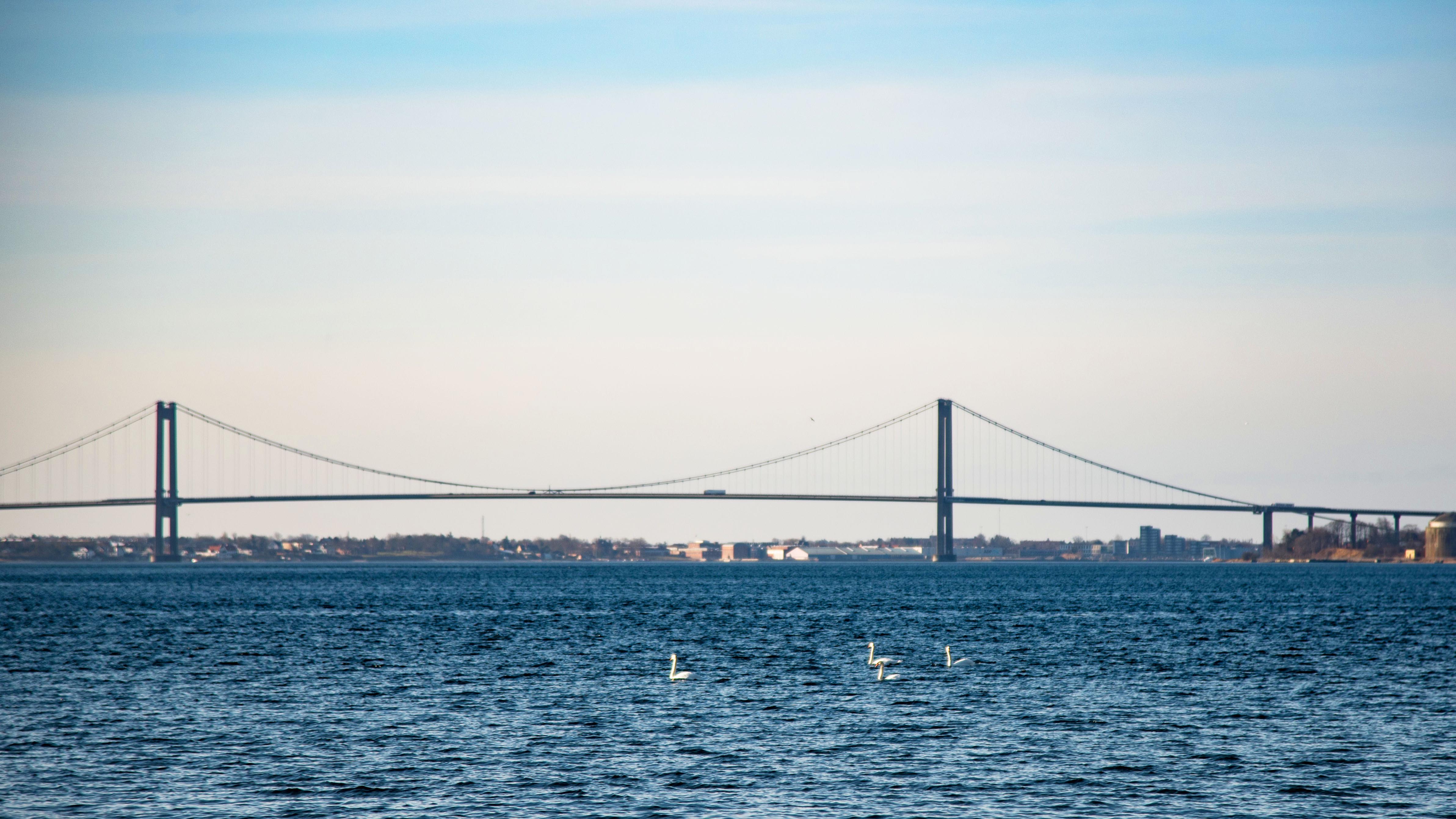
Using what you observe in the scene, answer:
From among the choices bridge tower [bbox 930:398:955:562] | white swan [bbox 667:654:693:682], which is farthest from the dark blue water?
bridge tower [bbox 930:398:955:562]

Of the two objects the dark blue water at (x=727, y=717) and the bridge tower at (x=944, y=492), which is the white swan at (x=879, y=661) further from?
the bridge tower at (x=944, y=492)

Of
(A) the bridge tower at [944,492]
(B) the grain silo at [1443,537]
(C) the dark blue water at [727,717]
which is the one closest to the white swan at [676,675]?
(C) the dark blue water at [727,717]

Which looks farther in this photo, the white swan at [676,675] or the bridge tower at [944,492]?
the bridge tower at [944,492]

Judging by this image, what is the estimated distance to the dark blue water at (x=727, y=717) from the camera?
1716 cm

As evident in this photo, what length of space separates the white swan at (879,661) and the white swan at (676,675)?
3.57 meters

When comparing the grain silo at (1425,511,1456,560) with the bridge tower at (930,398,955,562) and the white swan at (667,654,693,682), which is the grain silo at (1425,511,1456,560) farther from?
the white swan at (667,654,693,682)

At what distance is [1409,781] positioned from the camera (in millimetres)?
17828

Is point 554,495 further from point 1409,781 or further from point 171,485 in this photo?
point 1409,781

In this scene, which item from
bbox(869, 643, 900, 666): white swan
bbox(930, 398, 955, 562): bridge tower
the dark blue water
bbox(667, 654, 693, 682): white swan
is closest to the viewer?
the dark blue water

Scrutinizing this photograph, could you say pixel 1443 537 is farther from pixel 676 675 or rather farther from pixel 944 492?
pixel 676 675

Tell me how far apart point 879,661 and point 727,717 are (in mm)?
5627

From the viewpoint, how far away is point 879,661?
2823 cm

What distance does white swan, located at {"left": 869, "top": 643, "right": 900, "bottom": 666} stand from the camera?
93.3 feet

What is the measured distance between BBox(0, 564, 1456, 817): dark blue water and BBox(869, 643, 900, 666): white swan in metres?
0.34
